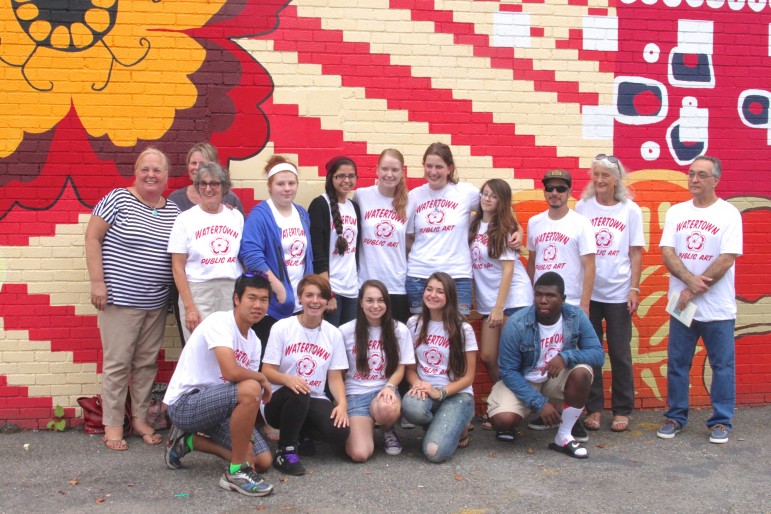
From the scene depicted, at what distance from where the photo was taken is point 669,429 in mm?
5805

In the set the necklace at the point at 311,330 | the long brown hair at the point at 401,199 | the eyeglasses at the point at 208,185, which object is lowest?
the necklace at the point at 311,330

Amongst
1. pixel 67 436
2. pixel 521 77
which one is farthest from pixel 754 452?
pixel 67 436

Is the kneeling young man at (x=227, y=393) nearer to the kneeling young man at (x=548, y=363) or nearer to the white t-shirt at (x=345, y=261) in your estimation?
the white t-shirt at (x=345, y=261)

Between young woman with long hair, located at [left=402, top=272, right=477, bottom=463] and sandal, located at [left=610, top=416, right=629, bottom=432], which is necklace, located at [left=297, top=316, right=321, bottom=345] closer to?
young woman with long hair, located at [left=402, top=272, right=477, bottom=463]

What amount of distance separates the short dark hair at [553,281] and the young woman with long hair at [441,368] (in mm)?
602

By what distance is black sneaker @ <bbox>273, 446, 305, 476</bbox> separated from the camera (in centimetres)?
484

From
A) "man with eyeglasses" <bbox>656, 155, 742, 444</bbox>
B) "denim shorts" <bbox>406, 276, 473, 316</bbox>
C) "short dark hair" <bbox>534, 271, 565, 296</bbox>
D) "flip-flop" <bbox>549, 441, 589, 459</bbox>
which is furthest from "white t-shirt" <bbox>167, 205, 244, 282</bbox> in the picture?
"man with eyeglasses" <bbox>656, 155, 742, 444</bbox>

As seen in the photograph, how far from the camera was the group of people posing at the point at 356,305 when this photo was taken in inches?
194

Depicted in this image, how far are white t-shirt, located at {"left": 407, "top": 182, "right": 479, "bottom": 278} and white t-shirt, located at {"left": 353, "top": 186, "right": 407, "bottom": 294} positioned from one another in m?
0.11

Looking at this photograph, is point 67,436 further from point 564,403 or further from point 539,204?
point 539,204

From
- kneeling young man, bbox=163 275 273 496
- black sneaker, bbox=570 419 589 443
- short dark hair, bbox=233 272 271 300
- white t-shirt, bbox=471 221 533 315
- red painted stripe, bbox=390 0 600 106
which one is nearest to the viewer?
kneeling young man, bbox=163 275 273 496

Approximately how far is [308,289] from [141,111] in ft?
7.03

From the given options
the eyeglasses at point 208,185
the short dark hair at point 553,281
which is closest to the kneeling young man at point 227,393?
the eyeglasses at point 208,185

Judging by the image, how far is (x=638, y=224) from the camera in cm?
597
